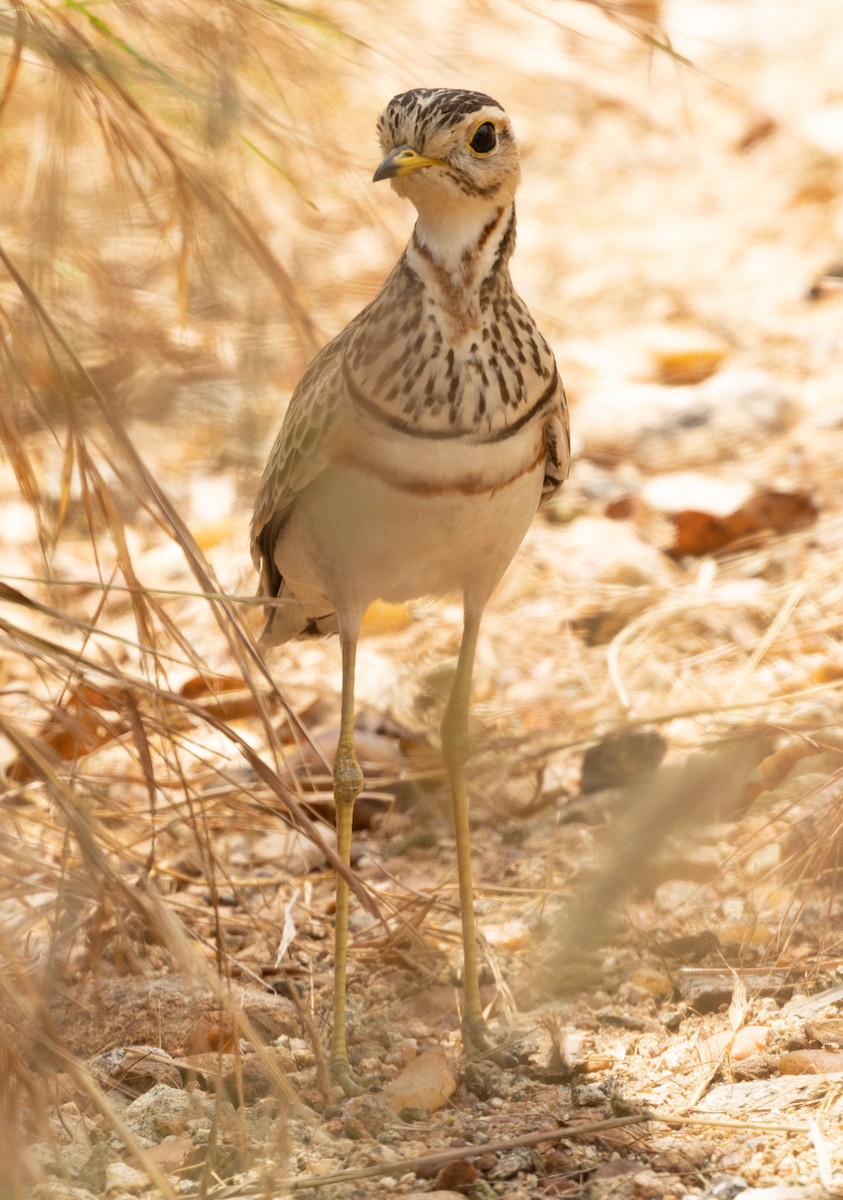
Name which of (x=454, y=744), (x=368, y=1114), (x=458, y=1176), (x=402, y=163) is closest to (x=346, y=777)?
(x=454, y=744)

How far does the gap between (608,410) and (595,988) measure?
395 centimetres

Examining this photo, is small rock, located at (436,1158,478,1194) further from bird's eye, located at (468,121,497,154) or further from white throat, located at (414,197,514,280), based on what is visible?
bird's eye, located at (468,121,497,154)

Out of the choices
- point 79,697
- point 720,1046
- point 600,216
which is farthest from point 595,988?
point 600,216

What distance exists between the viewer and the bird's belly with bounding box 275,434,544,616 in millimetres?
3375

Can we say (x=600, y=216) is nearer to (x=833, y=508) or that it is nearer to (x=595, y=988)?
(x=833, y=508)

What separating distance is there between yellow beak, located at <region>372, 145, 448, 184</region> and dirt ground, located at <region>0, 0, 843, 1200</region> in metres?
0.15

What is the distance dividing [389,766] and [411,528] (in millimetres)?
1645

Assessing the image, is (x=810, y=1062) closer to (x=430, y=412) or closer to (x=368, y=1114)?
(x=368, y=1114)

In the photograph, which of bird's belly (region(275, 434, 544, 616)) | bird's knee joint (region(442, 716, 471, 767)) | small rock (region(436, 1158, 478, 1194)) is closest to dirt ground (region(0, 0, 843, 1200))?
small rock (region(436, 1158, 478, 1194))

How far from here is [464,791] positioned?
398 cm

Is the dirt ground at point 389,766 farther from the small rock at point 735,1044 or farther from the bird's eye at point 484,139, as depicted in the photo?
the bird's eye at point 484,139

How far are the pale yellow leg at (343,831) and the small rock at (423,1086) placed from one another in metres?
0.10

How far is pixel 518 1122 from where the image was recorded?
3.18 meters

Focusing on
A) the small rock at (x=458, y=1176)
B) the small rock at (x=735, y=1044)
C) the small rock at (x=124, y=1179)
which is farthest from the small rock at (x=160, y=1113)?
the small rock at (x=735, y=1044)
